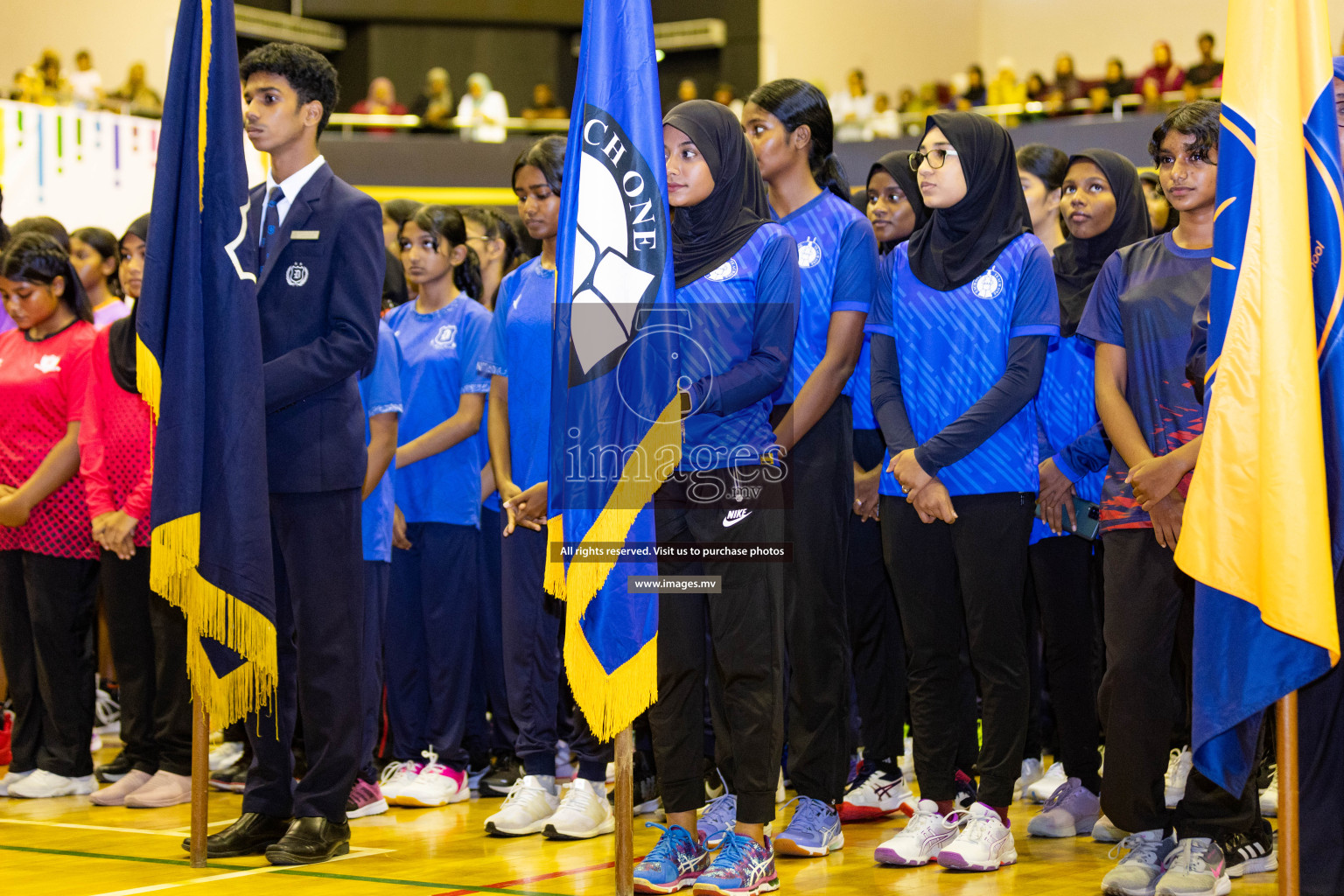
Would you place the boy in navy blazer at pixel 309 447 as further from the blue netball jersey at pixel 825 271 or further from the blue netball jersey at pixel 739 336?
the blue netball jersey at pixel 825 271

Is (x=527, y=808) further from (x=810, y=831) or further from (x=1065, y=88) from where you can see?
(x=1065, y=88)

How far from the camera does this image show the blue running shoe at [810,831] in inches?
138

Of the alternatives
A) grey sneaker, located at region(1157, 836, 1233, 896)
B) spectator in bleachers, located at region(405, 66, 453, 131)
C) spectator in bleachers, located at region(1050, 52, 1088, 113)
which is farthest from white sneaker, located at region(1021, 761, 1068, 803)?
spectator in bleachers, located at region(405, 66, 453, 131)

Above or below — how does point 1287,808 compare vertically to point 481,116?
below

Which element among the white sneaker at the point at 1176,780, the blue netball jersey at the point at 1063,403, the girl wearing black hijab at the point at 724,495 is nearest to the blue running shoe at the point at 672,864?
the girl wearing black hijab at the point at 724,495

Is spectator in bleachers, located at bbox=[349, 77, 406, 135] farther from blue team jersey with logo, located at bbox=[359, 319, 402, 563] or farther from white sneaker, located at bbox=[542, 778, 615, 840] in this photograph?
white sneaker, located at bbox=[542, 778, 615, 840]

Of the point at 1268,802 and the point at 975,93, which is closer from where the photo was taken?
the point at 1268,802

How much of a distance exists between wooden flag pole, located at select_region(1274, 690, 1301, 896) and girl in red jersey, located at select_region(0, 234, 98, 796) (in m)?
3.69

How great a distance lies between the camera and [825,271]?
386 centimetres

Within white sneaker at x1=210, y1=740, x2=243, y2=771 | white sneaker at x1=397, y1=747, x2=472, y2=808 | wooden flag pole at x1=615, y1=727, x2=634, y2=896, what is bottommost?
white sneaker at x1=210, y1=740, x2=243, y2=771

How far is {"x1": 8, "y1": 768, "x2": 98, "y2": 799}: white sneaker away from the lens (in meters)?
4.56

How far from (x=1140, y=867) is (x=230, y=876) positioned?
2.09 m

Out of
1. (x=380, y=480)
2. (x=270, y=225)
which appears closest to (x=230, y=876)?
(x=380, y=480)

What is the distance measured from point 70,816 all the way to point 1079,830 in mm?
2946
